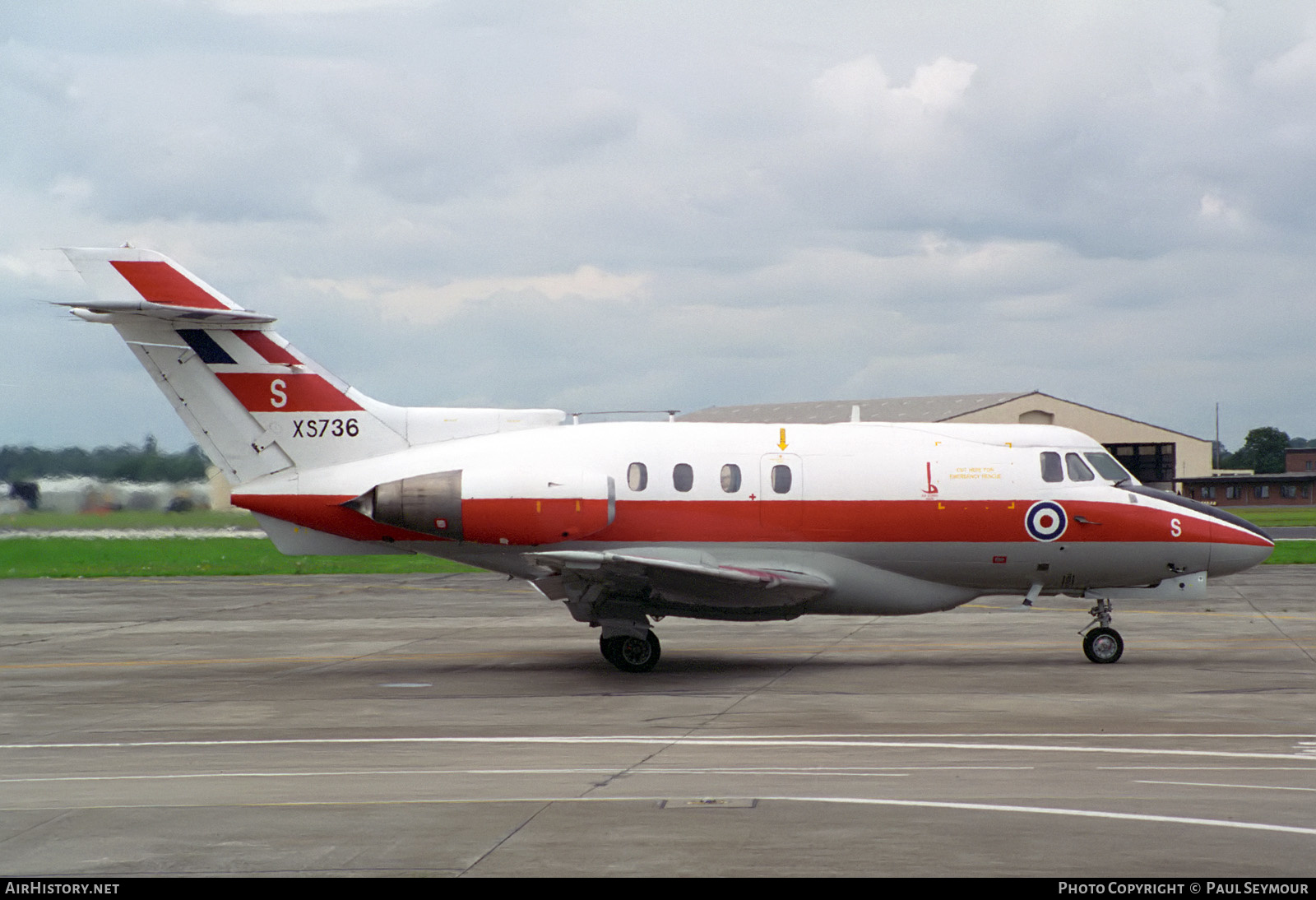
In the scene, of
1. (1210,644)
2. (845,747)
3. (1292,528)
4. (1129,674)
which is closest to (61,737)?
(845,747)

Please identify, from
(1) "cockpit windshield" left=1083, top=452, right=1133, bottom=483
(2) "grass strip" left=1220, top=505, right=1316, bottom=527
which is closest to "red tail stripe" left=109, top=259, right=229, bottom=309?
(1) "cockpit windshield" left=1083, top=452, right=1133, bottom=483

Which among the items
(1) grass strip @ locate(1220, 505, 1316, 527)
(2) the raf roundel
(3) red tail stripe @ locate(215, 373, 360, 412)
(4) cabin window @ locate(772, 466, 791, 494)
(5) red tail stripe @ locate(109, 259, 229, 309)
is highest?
(5) red tail stripe @ locate(109, 259, 229, 309)

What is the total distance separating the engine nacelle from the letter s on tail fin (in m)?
1.59

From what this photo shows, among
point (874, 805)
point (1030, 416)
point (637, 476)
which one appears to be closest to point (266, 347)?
point (637, 476)

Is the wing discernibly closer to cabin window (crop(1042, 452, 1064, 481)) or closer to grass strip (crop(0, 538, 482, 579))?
cabin window (crop(1042, 452, 1064, 481))

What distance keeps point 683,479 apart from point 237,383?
684 cm

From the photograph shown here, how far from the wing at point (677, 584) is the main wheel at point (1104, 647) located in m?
4.21

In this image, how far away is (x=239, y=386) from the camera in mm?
18969

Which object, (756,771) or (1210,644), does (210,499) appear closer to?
(756,771)

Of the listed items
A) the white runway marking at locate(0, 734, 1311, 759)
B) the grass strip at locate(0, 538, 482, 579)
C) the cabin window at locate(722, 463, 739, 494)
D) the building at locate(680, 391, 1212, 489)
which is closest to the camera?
the white runway marking at locate(0, 734, 1311, 759)

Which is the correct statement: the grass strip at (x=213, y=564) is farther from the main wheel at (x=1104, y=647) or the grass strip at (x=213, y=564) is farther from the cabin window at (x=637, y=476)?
the main wheel at (x=1104, y=647)

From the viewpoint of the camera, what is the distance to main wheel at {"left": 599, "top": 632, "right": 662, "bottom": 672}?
60.4ft

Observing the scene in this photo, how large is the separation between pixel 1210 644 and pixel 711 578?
30.8 feet

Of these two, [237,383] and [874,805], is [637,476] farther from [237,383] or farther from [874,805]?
[874,805]
